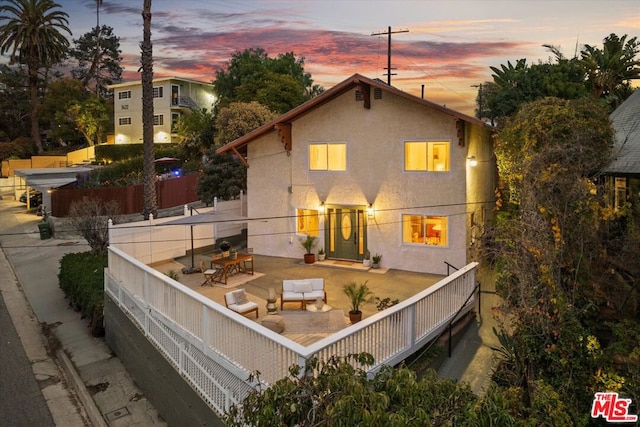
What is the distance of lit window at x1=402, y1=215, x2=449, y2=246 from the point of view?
17.3 meters

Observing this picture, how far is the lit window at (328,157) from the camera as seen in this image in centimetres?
1905

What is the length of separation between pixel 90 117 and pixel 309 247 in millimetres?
48151

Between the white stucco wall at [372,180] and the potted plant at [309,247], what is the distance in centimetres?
41

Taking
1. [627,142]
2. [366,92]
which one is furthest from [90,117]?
[627,142]

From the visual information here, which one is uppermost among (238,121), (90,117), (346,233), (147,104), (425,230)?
(90,117)

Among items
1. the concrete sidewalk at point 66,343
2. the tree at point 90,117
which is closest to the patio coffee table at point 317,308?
the concrete sidewalk at point 66,343

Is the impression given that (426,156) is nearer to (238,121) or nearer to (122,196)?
(238,121)

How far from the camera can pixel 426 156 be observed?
687 inches

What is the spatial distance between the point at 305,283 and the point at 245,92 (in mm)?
30439

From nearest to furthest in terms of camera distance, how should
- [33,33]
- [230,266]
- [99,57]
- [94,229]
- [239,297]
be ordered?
1. [239,297]
2. [230,266]
3. [94,229]
4. [33,33]
5. [99,57]

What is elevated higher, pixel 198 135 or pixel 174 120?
pixel 174 120

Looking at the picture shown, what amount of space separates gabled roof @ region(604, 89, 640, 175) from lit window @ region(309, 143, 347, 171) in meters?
9.35

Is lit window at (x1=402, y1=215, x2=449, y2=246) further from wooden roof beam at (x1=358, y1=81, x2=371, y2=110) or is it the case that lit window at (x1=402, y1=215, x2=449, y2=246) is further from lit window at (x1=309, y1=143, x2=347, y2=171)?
wooden roof beam at (x1=358, y1=81, x2=371, y2=110)

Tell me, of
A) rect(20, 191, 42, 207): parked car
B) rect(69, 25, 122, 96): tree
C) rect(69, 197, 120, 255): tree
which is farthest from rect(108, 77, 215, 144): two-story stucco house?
rect(69, 197, 120, 255): tree
